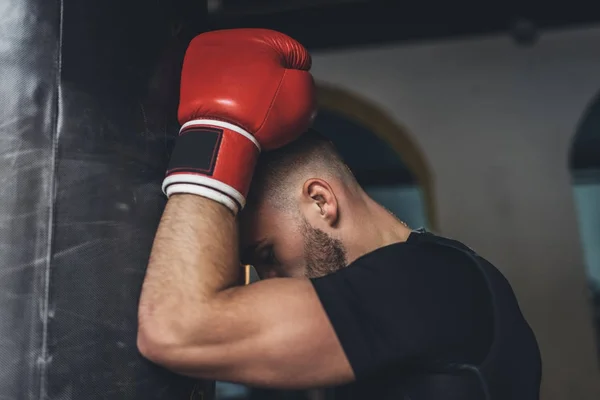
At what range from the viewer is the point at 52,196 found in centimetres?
72

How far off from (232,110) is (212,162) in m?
0.08

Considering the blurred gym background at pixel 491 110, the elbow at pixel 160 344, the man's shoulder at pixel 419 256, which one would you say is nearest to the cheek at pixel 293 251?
the man's shoulder at pixel 419 256

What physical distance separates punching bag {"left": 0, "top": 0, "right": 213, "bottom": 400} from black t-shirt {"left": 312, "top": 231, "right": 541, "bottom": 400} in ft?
0.80

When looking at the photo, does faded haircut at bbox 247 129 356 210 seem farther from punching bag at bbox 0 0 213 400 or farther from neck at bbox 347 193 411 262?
punching bag at bbox 0 0 213 400

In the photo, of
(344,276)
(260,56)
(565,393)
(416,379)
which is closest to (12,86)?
(260,56)

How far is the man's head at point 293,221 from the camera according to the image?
40.3 inches

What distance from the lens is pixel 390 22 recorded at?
3420 mm

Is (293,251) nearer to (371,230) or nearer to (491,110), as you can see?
(371,230)

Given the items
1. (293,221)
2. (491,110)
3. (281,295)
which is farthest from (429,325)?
(491,110)

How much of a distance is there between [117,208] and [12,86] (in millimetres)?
202

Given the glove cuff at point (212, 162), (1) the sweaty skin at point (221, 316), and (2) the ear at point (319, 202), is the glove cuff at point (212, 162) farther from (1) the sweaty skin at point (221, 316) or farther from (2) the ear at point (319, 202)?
(2) the ear at point (319, 202)

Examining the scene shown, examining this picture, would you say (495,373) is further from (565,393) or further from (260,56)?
(565,393)

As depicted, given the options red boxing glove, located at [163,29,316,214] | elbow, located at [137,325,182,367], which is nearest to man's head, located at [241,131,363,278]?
red boxing glove, located at [163,29,316,214]

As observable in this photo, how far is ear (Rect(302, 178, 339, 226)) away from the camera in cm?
103
